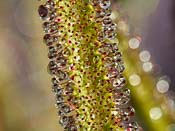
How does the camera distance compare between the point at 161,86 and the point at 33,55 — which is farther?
the point at 33,55

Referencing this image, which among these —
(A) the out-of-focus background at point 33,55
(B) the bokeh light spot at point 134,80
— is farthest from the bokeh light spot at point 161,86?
(A) the out-of-focus background at point 33,55

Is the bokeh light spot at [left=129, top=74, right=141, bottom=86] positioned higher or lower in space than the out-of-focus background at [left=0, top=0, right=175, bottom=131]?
lower

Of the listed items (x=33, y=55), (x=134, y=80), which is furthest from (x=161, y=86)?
(x=33, y=55)

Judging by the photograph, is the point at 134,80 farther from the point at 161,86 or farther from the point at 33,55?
the point at 33,55

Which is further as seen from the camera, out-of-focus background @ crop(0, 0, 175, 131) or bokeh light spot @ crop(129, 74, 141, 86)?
out-of-focus background @ crop(0, 0, 175, 131)

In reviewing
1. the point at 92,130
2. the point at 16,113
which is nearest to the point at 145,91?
the point at 92,130

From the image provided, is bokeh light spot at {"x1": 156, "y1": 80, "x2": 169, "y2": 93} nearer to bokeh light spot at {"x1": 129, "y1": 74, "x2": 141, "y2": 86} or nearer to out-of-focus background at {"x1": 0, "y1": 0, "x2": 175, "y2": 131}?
bokeh light spot at {"x1": 129, "y1": 74, "x2": 141, "y2": 86}

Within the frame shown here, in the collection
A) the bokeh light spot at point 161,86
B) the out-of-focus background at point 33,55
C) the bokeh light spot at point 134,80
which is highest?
the out-of-focus background at point 33,55

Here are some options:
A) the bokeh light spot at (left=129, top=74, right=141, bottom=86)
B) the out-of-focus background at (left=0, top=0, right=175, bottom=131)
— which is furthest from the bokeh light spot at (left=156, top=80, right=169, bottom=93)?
the out-of-focus background at (left=0, top=0, right=175, bottom=131)

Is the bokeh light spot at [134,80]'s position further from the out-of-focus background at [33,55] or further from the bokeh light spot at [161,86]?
the out-of-focus background at [33,55]

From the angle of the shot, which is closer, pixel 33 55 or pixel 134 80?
pixel 134 80

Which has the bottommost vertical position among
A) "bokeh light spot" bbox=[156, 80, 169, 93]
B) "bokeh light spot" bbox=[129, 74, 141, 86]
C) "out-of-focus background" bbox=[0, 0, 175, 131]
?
"bokeh light spot" bbox=[156, 80, 169, 93]

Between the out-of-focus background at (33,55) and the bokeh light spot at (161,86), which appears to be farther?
the out-of-focus background at (33,55)
